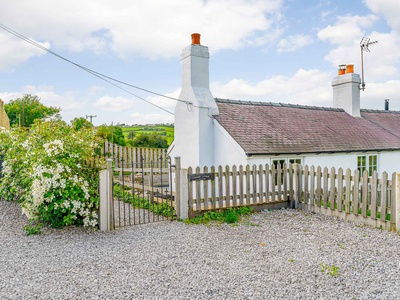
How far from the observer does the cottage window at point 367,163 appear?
14.4 metres

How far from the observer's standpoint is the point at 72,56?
1338 cm

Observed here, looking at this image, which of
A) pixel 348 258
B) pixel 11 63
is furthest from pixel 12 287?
pixel 11 63

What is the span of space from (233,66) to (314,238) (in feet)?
31.6

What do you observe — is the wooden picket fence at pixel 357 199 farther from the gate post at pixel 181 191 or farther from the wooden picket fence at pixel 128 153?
the wooden picket fence at pixel 128 153

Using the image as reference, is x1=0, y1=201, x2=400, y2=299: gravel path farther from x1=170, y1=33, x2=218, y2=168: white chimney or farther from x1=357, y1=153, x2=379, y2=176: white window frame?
x1=357, y1=153, x2=379, y2=176: white window frame

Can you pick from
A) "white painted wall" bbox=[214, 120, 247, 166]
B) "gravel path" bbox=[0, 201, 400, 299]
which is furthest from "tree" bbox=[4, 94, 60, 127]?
"gravel path" bbox=[0, 201, 400, 299]

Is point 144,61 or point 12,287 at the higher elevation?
point 144,61

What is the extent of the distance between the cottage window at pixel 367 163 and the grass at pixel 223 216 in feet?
25.4

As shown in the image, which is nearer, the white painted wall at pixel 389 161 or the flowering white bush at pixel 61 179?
the flowering white bush at pixel 61 179

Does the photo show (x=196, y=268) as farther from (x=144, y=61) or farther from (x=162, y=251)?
(x=144, y=61)

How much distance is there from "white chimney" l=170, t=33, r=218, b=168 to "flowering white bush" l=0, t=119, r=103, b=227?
4632 millimetres

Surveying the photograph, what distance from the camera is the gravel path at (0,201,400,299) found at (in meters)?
4.39

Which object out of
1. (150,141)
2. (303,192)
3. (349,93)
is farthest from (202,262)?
(150,141)

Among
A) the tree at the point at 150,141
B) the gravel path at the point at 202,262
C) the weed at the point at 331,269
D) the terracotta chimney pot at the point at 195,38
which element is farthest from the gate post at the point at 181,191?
the tree at the point at 150,141
